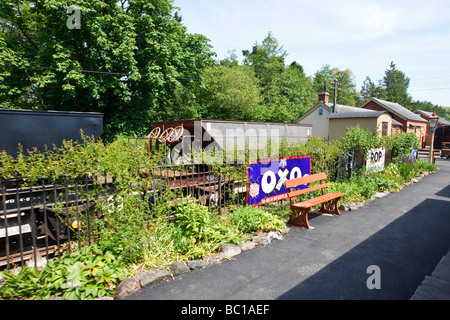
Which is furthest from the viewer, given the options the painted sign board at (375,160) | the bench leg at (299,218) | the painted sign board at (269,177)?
the painted sign board at (375,160)

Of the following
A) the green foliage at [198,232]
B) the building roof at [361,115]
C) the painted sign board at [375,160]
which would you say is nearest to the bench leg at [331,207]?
the green foliage at [198,232]

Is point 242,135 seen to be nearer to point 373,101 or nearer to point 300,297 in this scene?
point 300,297

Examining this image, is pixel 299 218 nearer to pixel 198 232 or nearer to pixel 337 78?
pixel 198 232

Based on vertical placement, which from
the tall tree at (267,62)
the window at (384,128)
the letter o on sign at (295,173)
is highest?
the tall tree at (267,62)

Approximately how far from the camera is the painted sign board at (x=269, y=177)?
6406 millimetres

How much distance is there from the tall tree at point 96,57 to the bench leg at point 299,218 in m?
16.2

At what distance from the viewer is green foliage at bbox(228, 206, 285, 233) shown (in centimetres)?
561

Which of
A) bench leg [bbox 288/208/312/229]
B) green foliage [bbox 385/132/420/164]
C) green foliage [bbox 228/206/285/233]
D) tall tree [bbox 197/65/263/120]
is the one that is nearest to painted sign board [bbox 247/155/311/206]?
green foliage [bbox 228/206/285/233]

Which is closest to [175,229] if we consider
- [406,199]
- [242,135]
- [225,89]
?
[242,135]

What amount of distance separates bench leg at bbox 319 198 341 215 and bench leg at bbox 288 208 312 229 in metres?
1.44

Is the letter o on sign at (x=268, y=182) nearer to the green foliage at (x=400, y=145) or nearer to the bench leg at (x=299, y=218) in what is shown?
the bench leg at (x=299, y=218)

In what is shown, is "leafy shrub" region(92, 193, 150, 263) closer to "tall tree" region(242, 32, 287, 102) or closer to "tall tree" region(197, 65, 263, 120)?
"tall tree" region(197, 65, 263, 120)

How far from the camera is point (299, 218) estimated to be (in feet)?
20.5
